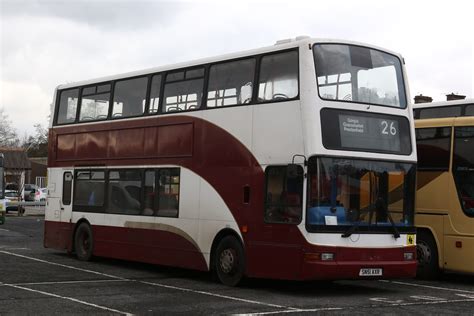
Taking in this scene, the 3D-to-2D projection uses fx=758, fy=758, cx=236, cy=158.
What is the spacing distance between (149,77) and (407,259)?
662 cm

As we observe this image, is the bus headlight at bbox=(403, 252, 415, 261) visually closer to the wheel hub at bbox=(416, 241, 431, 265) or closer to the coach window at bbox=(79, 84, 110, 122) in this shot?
the wheel hub at bbox=(416, 241, 431, 265)

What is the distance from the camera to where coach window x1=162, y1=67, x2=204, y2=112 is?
14672mm

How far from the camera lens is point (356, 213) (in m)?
12.5

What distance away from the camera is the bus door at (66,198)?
60.2 ft

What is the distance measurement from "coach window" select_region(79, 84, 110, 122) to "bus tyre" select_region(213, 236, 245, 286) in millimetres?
5056

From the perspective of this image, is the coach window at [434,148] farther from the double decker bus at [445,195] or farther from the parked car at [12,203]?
the parked car at [12,203]

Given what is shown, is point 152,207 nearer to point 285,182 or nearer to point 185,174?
point 185,174

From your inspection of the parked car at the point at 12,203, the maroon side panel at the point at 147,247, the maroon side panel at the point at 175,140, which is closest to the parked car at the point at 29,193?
the parked car at the point at 12,203

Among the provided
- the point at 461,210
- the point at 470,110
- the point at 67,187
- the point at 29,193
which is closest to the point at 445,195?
the point at 461,210

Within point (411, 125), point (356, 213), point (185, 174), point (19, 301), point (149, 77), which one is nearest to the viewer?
point (19, 301)

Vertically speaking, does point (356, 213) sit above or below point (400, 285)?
above

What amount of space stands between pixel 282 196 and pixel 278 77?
2.05 meters

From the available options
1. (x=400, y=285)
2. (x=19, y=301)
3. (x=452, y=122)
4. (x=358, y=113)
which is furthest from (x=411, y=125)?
(x=19, y=301)

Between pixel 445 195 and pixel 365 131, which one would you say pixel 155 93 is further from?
pixel 445 195
